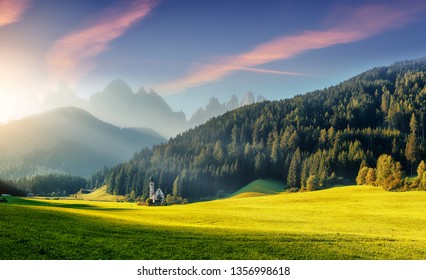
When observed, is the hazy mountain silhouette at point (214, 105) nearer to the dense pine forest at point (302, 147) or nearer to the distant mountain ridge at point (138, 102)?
the distant mountain ridge at point (138, 102)

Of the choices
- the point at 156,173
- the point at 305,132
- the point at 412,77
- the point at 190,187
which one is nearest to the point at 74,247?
the point at 190,187

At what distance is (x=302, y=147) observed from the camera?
166m

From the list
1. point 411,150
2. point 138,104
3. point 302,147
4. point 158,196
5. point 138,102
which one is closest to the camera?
point 138,102

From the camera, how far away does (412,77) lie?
7008 inches

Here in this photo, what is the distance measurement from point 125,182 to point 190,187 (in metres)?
36.6

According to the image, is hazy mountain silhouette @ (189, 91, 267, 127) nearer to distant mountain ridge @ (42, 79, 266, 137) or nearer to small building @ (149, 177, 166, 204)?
distant mountain ridge @ (42, 79, 266, 137)

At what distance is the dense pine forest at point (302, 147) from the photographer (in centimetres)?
12619

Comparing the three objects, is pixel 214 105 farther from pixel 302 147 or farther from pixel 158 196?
pixel 302 147

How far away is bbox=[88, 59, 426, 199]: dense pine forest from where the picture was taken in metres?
126

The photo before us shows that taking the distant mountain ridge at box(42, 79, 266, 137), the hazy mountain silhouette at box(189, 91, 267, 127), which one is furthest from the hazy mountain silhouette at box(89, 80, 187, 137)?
the hazy mountain silhouette at box(189, 91, 267, 127)

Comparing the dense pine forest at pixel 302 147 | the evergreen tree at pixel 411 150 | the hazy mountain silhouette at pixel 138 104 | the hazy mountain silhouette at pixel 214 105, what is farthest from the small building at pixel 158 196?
the evergreen tree at pixel 411 150

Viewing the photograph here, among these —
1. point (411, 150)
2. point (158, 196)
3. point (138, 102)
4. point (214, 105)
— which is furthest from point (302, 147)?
point (214, 105)

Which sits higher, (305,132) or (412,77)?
(412,77)
